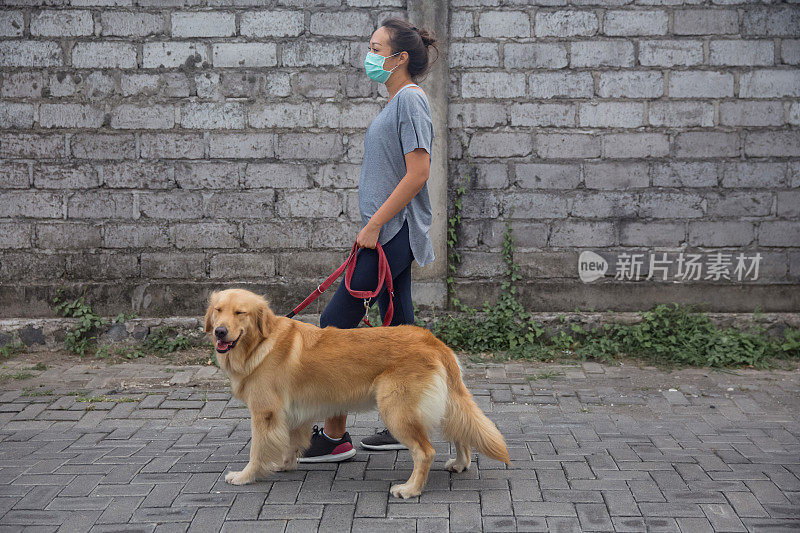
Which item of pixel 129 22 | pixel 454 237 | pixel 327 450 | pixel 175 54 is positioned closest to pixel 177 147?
pixel 175 54

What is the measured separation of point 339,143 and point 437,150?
2.90 ft

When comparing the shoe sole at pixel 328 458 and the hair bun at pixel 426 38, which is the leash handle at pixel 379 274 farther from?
the hair bun at pixel 426 38

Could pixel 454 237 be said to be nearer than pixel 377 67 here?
No

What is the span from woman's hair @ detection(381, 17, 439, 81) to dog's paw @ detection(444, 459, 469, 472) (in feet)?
7.09

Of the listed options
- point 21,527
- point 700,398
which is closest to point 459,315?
point 700,398

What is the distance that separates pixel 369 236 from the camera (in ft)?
12.5

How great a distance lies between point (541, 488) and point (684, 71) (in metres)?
4.25

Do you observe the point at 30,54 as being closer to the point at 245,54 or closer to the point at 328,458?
the point at 245,54

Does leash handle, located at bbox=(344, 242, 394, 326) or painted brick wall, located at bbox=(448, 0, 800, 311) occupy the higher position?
painted brick wall, located at bbox=(448, 0, 800, 311)

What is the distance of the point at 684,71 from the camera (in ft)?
20.5

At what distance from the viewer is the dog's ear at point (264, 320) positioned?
12.0ft

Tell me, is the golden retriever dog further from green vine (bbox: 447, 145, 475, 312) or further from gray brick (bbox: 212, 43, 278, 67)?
gray brick (bbox: 212, 43, 278, 67)

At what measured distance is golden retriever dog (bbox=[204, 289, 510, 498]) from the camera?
3.53 metres

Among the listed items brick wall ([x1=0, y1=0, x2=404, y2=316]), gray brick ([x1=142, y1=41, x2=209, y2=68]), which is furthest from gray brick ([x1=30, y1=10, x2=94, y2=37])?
gray brick ([x1=142, y1=41, x2=209, y2=68])
